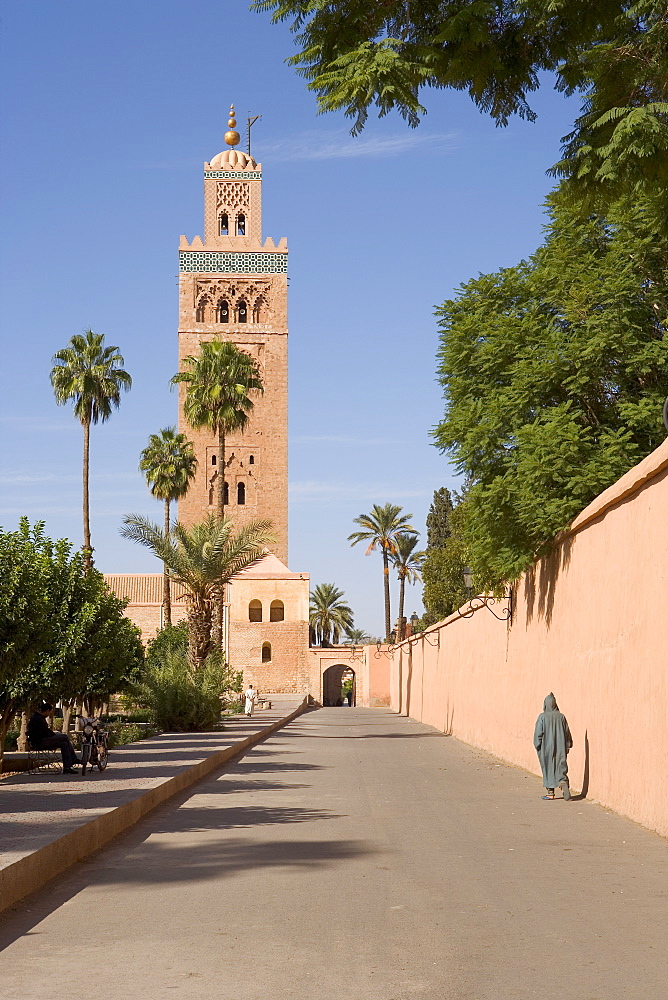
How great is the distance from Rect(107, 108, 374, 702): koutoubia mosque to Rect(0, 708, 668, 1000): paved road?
63196mm

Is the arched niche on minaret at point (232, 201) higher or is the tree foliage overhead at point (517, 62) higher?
the arched niche on minaret at point (232, 201)

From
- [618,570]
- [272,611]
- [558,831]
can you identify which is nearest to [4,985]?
[558,831]

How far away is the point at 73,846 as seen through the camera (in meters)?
8.70

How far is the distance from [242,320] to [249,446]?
959 centimetres

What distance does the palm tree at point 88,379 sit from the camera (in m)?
44.5

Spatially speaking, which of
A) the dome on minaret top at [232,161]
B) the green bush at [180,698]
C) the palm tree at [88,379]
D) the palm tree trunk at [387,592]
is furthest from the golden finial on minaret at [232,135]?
the green bush at [180,698]

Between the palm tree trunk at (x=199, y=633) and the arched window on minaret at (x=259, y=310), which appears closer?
the palm tree trunk at (x=199, y=633)

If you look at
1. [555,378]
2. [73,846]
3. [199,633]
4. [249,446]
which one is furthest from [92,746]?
[249,446]

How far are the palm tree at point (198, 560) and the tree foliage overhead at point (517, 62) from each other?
28.0 m

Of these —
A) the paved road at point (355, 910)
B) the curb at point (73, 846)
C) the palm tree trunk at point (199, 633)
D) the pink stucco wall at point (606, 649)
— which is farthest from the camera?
the palm tree trunk at point (199, 633)

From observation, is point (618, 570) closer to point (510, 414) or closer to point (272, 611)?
point (510, 414)

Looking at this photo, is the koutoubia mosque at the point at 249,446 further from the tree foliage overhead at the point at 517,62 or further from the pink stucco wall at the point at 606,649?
the tree foliage overhead at the point at 517,62

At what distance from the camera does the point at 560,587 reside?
1642 cm

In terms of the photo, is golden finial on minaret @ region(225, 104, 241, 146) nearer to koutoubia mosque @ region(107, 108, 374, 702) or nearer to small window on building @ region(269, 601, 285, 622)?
koutoubia mosque @ region(107, 108, 374, 702)
